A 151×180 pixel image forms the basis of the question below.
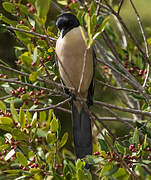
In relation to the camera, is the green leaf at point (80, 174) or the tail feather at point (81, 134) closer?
the green leaf at point (80, 174)

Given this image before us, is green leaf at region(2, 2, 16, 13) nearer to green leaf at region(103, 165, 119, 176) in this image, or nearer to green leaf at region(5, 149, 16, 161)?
green leaf at region(5, 149, 16, 161)

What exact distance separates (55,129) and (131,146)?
49 centimetres

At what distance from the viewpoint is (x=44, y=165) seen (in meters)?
2.57

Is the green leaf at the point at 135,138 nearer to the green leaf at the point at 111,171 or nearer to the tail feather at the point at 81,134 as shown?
the green leaf at the point at 111,171

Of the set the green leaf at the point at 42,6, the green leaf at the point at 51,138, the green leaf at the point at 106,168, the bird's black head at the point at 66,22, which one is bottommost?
the green leaf at the point at 106,168

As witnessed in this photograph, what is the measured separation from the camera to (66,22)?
3.03 m

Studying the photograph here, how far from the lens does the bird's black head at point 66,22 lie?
302cm

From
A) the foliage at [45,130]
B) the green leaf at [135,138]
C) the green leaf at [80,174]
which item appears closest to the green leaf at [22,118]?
the foliage at [45,130]

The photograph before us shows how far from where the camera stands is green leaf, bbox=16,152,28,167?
2527 mm

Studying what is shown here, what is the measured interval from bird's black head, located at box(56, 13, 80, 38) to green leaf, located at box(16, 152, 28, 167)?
0.95 meters

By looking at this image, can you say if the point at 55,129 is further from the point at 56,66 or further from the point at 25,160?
the point at 56,66

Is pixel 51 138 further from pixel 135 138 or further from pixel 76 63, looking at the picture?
pixel 76 63

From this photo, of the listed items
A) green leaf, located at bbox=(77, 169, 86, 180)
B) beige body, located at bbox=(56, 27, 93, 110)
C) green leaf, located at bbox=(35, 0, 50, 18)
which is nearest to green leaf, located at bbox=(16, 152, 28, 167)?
green leaf, located at bbox=(77, 169, 86, 180)

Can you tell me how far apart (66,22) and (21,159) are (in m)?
1.09
